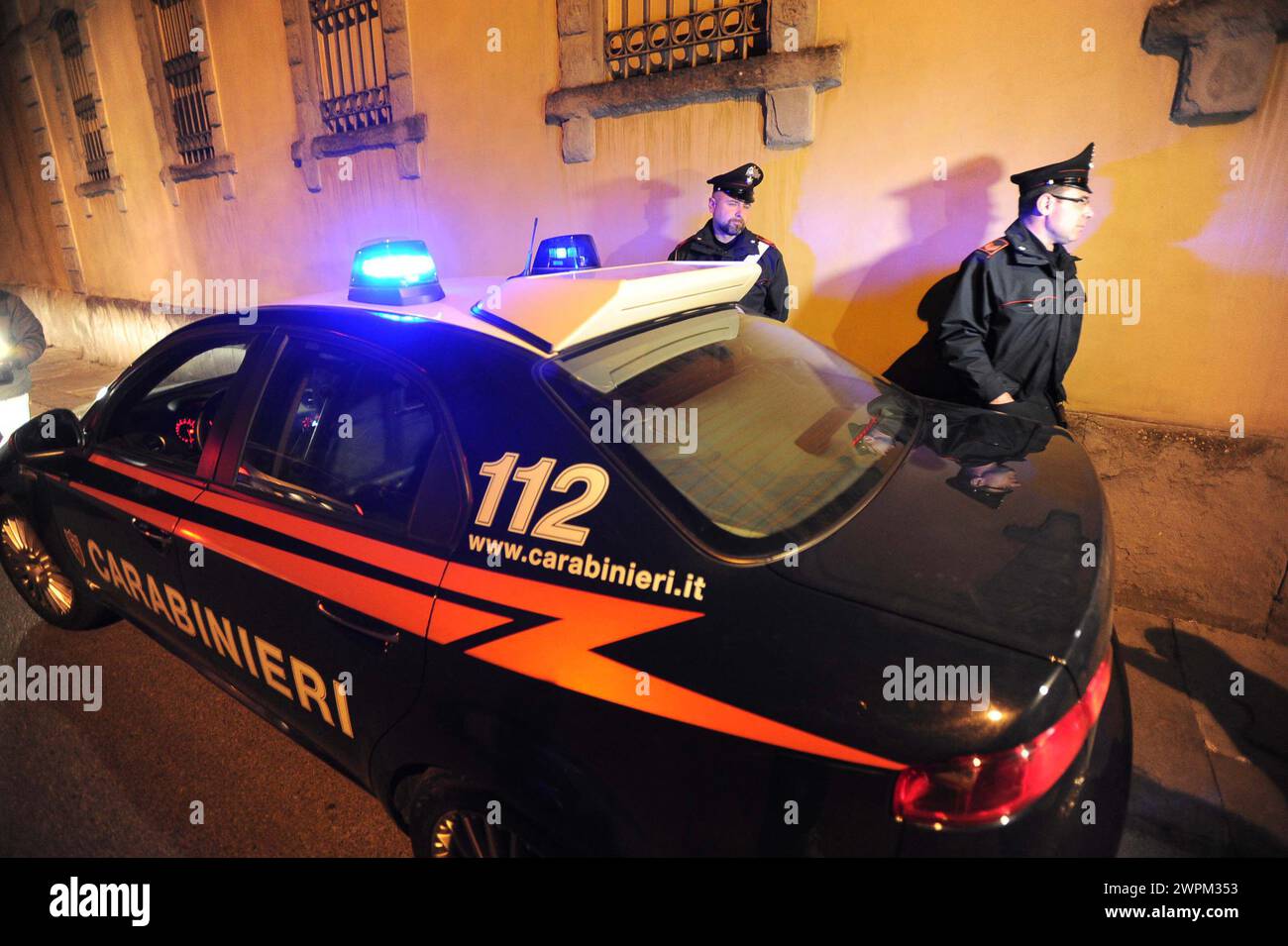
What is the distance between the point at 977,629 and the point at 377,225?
654cm

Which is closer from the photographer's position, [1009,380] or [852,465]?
[852,465]

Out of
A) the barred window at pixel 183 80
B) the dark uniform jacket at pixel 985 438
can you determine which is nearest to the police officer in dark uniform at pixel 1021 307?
the dark uniform jacket at pixel 985 438

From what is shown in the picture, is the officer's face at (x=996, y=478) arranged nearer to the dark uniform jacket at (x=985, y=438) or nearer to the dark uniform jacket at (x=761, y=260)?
the dark uniform jacket at (x=985, y=438)

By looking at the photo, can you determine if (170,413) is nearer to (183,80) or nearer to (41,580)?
(41,580)

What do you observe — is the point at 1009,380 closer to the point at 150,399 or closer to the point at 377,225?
the point at 150,399

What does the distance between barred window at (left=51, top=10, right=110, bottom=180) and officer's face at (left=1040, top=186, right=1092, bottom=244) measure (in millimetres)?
12420

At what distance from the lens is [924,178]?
358 cm

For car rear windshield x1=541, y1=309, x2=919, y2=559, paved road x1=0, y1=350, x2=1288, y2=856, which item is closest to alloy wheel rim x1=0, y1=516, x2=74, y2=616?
paved road x1=0, y1=350, x2=1288, y2=856

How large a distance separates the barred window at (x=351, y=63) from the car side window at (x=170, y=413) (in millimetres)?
3978

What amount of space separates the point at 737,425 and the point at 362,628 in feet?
3.55

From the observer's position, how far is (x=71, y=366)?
33.2ft

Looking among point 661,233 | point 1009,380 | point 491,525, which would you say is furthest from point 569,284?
point 661,233

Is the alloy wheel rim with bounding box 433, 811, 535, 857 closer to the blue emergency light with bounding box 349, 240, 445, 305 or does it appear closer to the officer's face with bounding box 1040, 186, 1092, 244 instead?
the blue emergency light with bounding box 349, 240, 445, 305

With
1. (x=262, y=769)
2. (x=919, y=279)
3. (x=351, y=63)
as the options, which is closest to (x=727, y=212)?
(x=919, y=279)
